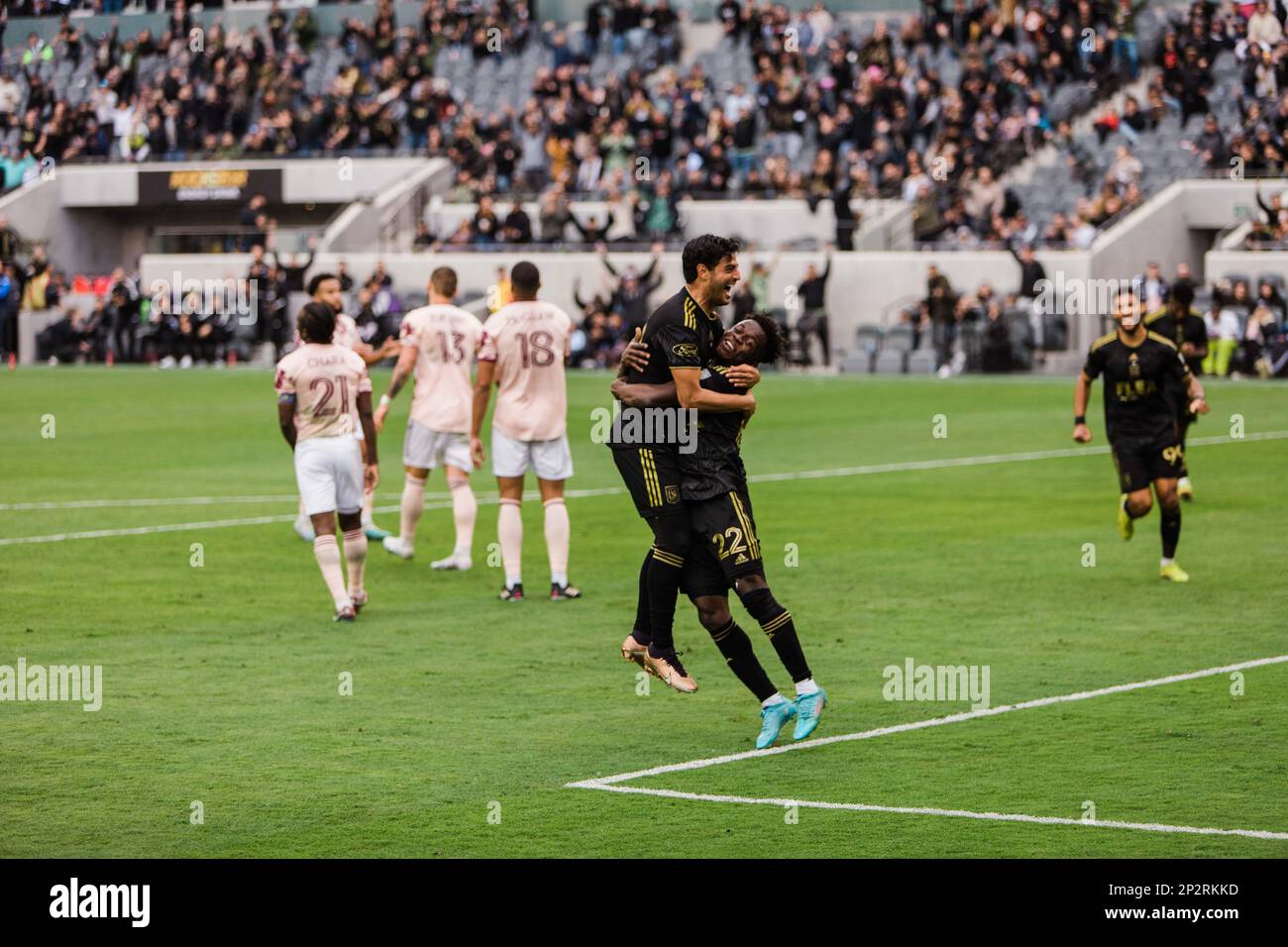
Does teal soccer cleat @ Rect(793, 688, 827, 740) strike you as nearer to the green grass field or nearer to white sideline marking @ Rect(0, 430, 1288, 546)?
the green grass field

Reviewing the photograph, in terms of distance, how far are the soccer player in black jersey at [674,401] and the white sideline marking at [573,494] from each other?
9.17 m

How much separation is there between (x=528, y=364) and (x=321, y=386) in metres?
1.71

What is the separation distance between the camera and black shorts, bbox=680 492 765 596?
9781 mm

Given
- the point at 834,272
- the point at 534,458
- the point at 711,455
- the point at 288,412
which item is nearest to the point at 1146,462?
the point at 534,458

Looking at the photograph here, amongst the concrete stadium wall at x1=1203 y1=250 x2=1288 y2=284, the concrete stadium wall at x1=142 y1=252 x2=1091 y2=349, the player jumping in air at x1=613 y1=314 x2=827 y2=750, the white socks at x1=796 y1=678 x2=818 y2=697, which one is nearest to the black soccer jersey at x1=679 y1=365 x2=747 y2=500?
the player jumping in air at x1=613 y1=314 x2=827 y2=750

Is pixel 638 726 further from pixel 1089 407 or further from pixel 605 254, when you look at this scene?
pixel 605 254

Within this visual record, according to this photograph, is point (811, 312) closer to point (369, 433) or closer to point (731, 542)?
point (369, 433)

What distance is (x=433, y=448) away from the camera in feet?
53.4

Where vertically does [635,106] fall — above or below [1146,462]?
above

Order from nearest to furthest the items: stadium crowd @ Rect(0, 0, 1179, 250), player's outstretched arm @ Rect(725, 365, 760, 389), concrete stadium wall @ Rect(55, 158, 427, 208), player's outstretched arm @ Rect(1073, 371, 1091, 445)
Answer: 1. player's outstretched arm @ Rect(725, 365, 760, 389)
2. player's outstretched arm @ Rect(1073, 371, 1091, 445)
3. stadium crowd @ Rect(0, 0, 1179, 250)
4. concrete stadium wall @ Rect(55, 158, 427, 208)

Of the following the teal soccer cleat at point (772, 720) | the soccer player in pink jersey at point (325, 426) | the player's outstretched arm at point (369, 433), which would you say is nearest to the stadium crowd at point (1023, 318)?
the player's outstretched arm at point (369, 433)

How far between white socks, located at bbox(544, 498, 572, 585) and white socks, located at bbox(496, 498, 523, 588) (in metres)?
0.22
